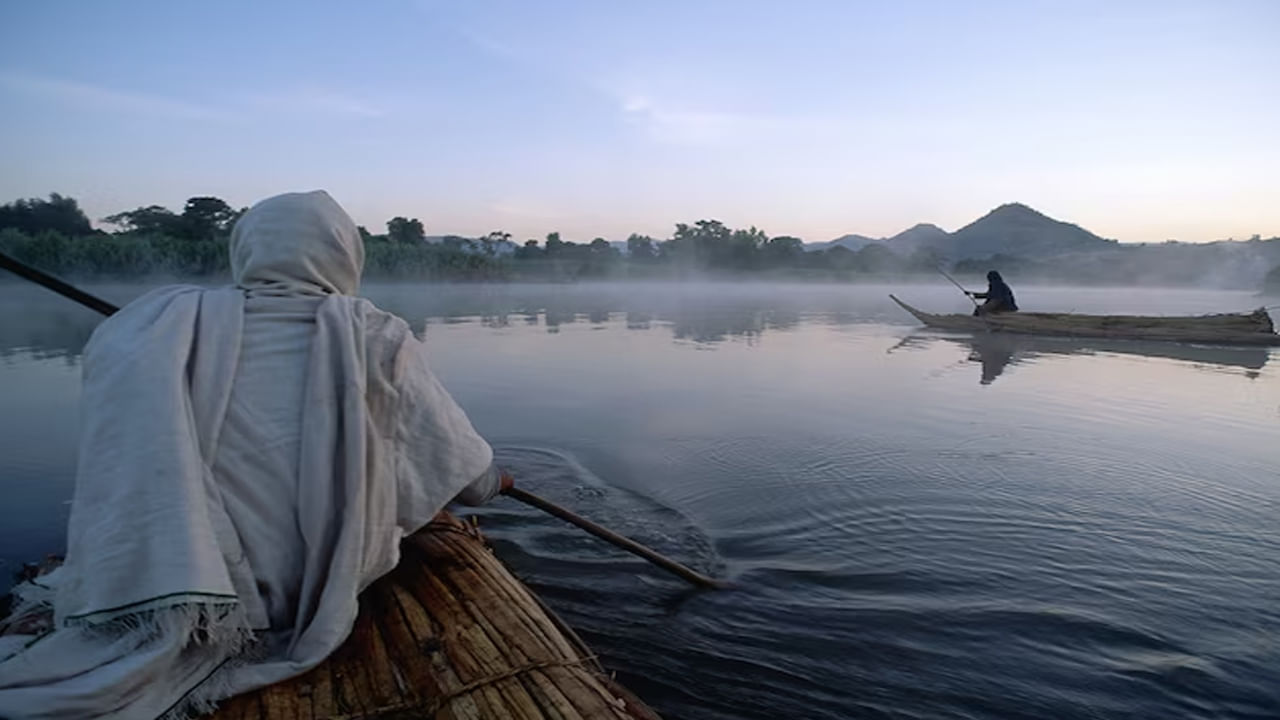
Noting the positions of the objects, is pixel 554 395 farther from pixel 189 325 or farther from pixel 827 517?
pixel 189 325

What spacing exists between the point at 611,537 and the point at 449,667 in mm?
1226

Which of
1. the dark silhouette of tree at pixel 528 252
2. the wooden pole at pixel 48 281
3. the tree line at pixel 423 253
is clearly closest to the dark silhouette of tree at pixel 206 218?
the tree line at pixel 423 253

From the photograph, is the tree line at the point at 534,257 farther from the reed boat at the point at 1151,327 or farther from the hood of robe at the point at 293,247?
the hood of robe at the point at 293,247

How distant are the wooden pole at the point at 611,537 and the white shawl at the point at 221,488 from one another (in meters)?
0.68

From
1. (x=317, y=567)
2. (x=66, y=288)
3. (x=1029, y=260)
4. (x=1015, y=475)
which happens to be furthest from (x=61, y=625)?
(x=1029, y=260)

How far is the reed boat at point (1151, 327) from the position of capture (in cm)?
1327

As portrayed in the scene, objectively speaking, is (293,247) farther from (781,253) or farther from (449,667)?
(781,253)

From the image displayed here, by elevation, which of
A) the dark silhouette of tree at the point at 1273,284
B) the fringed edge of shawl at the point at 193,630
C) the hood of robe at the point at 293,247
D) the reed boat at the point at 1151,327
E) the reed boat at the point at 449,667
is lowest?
the reed boat at the point at 449,667

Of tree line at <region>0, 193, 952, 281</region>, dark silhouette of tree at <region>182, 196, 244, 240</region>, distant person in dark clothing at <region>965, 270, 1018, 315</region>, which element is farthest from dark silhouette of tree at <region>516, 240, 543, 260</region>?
distant person in dark clothing at <region>965, 270, 1018, 315</region>

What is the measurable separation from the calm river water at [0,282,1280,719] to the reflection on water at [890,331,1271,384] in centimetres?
180

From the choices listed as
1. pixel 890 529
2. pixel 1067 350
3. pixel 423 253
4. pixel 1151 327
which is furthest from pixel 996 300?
pixel 423 253

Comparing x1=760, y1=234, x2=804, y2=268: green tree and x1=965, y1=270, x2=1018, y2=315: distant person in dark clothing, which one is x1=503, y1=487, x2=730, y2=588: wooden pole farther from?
x1=760, y1=234, x2=804, y2=268: green tree

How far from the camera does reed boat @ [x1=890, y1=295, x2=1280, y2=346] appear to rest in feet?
43.5

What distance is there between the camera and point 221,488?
56.5 inches
